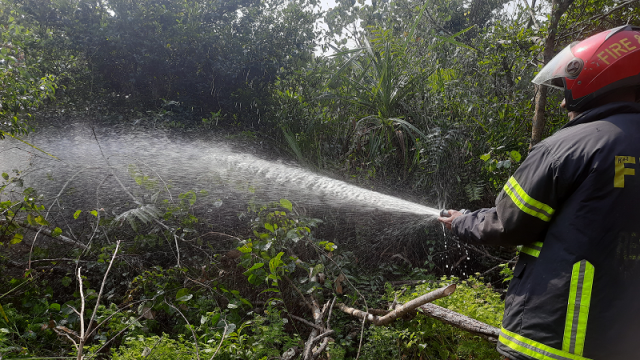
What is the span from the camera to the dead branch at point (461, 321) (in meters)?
2.33

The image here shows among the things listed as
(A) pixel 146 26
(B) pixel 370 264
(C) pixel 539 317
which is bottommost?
(B) pixel 370 264

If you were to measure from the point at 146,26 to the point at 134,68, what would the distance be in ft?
2.56

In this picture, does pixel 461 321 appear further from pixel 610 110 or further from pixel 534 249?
pixel 610 110

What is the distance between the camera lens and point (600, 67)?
5.24ft

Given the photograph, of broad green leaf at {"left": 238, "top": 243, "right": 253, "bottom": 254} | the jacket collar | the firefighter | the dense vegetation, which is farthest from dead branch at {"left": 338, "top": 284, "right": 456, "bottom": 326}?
the jacket collar

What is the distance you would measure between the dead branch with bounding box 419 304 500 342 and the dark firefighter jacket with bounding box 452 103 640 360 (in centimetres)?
86

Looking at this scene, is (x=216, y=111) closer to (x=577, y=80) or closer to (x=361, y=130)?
(x=361, y=130)

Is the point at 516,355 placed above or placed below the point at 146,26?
below

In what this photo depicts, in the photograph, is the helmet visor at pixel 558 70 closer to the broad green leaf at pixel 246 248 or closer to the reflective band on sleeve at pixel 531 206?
the reflective band on sleeve at pixel 531 206

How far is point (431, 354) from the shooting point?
2.65m

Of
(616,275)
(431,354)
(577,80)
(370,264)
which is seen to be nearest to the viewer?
(616,275)

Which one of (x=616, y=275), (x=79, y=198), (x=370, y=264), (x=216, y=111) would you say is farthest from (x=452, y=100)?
(x=79, y=198)

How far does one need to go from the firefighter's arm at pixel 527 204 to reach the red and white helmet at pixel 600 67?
0.36m

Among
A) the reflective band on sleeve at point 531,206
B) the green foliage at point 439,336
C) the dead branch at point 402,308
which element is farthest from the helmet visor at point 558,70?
the green foliage at point 439,336
